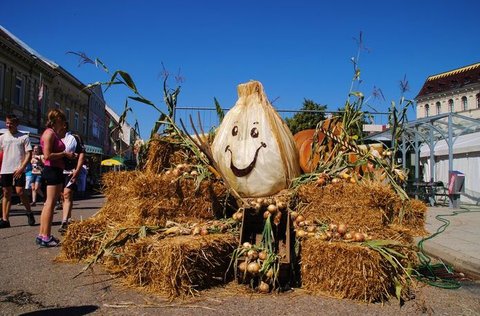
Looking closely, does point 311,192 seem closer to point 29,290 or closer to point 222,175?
point 222,175

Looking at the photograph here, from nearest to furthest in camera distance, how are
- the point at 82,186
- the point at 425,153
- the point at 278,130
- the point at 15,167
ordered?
the point at 278,130 < the point at 15,167 < the point at 82,186 < the point at 425,153

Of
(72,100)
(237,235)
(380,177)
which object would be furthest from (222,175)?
(72,100)

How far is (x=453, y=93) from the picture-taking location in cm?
5581

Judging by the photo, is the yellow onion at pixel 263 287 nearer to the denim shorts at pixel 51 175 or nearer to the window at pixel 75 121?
the denim shorts at pixel 51 175

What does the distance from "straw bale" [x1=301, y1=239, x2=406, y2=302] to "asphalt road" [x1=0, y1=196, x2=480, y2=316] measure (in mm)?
91

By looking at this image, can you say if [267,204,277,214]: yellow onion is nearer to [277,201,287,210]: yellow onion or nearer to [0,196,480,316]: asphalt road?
[277,201,287,210]: yellow onion

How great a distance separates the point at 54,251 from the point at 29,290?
1.47m

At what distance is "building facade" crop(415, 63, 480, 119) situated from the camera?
175 feet

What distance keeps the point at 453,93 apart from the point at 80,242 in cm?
6106

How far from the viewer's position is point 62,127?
5586 millimetres

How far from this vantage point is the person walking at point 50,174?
4.76 metres

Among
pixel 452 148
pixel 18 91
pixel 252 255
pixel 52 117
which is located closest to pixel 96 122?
pixel 18 91

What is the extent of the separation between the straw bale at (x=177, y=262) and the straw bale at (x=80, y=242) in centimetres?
76

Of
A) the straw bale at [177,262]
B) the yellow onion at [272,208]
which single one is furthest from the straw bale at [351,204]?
the straw bale at [177,262]
